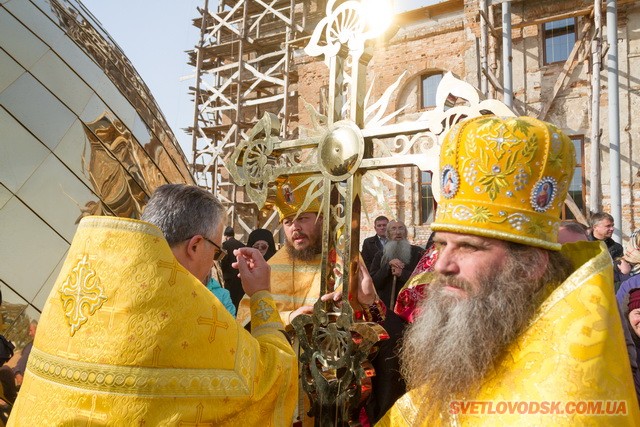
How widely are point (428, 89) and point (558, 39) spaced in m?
3.41

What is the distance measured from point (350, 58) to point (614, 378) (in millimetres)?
1807

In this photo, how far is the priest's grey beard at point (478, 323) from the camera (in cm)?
172

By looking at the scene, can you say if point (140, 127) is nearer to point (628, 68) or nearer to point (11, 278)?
point (11, 278)

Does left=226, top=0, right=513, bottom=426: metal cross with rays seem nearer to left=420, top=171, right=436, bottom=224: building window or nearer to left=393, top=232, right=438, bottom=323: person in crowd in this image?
left=393, top=232, right=438, bottom=323: person in crowd

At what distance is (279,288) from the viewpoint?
12.7 ft

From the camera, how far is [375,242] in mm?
7441

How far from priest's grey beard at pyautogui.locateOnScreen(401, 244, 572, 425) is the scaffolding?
14.5m

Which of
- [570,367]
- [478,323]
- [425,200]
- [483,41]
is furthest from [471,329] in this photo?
[425,200]

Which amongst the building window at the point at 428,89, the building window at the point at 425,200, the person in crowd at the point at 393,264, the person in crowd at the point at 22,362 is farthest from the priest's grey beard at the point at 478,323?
the building window at the point at 428,89

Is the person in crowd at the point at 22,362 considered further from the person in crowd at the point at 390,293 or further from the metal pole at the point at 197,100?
the metal pole at the point at 197,100

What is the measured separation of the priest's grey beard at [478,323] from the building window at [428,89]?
14157mm

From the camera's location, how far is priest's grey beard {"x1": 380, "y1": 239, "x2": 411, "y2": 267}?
645 centimetres

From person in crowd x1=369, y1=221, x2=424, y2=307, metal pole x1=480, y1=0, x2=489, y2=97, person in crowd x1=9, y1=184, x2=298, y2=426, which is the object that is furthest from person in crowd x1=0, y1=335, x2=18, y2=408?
metal pole x1=480, y1=0, x2=489, y2=97

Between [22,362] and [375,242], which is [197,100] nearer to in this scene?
[375,242]
